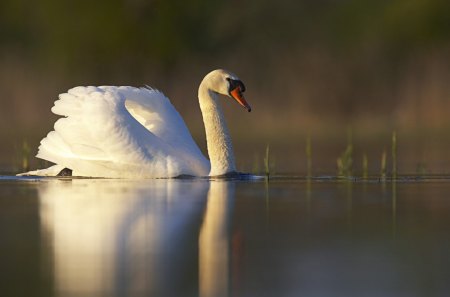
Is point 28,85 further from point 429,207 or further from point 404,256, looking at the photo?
point 404,256

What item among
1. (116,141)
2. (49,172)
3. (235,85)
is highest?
(235,85)

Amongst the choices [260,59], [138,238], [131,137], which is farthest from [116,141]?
[260,59]

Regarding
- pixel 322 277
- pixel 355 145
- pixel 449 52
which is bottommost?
pixel 322 277

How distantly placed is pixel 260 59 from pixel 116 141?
16034 millimetres

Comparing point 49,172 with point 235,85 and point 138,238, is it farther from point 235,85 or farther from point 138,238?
point 138,238

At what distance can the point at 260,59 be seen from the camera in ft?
92.0

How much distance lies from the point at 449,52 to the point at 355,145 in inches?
327

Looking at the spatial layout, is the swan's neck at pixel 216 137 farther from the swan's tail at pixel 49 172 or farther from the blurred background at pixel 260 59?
the blurred background at pixel 260 59

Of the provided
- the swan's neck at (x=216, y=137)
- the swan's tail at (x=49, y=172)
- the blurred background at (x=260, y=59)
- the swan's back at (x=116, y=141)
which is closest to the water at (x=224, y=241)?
the swan's back at (x=116, y=141)

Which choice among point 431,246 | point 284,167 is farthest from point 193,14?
point 431,246

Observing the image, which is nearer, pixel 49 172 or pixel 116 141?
pixel 116 141

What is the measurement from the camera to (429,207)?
9.59 meters

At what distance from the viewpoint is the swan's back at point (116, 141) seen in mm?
12188

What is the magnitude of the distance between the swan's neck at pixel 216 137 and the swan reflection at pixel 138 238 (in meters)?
1.04
